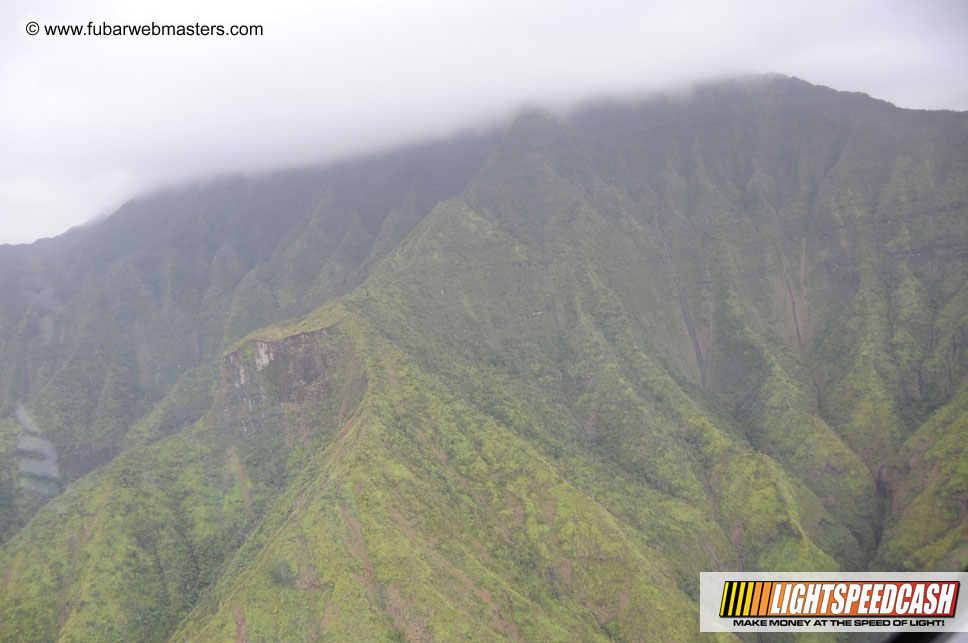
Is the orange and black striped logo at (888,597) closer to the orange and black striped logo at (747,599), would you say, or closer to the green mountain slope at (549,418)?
the orange and black striped logo at (747,599)

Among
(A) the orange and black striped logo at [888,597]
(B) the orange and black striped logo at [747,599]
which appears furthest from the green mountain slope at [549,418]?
(B) the orange and black striped logo at [747,599]

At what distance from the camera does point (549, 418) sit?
388ft

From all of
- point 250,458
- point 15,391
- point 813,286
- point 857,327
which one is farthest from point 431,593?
point 15,391

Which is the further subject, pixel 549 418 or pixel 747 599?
pixel 549 418

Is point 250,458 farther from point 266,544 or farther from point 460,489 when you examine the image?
point 460,489

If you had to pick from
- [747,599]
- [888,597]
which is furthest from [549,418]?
[888,597]

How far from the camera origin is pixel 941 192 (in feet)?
490

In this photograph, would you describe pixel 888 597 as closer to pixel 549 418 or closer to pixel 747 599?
pixel 747 599

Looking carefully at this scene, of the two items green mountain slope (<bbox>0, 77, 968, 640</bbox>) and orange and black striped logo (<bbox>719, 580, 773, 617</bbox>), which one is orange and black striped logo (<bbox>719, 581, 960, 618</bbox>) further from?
green mountain slope (<bbox>0, 77, 968, 640</bbox>)

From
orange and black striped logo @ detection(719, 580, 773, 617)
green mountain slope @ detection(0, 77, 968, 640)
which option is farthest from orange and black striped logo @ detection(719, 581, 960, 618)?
green mountain slope @ detection(0, 77, 968, 640)

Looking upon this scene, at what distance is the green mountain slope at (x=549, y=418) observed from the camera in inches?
2869

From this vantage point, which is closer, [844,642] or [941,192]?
[844,642]

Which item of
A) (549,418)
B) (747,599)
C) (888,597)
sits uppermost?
(888,597)

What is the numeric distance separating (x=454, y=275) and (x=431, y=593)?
298ft
